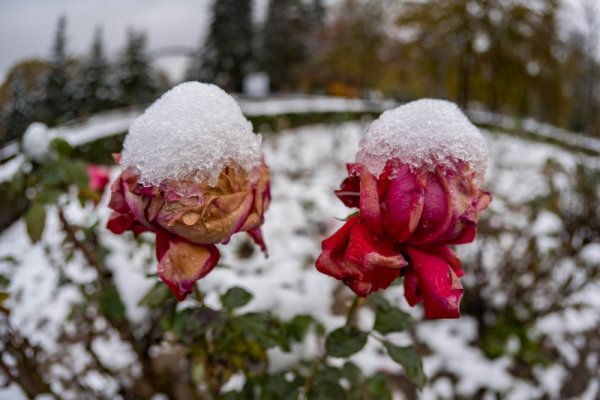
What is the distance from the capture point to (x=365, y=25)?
1333 centimetres

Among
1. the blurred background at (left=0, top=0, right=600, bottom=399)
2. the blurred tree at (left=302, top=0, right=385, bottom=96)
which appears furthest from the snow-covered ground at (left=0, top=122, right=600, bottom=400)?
the blurred tree at (left=302, top=0, right=385, bottom=96)

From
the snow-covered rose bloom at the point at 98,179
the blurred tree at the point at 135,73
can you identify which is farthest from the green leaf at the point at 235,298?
the blurred tree at the point at 135,73

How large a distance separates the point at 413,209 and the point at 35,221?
64cm

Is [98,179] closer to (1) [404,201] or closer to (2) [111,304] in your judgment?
(2) [111,304]

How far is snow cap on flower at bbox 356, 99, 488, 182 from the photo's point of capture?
0.36m

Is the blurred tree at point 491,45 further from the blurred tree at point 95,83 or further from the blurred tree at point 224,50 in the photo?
the blurred tree at point 95,83

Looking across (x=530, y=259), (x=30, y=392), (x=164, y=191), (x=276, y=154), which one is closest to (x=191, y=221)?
(x=164, y=191)

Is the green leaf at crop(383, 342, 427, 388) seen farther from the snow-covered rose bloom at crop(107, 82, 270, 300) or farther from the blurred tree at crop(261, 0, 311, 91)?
the blurred tree at crop(261, 0, 311, 91)

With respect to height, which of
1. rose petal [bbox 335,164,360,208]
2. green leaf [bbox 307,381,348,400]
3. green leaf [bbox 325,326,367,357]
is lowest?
green leaf [bbox 307,381,348,400]

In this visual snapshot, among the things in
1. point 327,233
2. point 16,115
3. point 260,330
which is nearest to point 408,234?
point 260,330

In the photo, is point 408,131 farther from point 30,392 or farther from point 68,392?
point 68,392

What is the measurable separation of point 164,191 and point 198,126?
0.07 m

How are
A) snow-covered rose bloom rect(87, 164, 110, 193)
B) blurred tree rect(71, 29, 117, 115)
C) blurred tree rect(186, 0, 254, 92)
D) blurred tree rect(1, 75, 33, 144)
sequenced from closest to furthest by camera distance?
snow-covered rose bloom rect(87, 164, 110, 193) < blurred tree rect(1, 75, 33, 144) < blurred tree rect(71, 29, 117, 115) < blurred tree rect(186, 0, 254, 92)

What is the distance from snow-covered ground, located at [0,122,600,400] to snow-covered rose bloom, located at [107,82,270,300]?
0.18 meters
